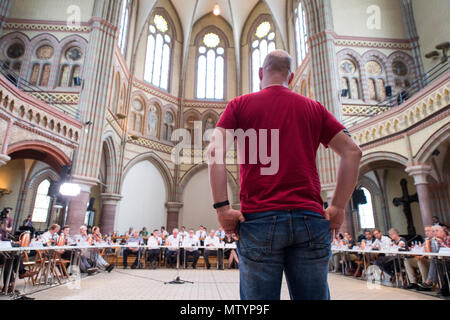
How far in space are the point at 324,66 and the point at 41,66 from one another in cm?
1312

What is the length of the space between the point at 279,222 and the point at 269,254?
13cm

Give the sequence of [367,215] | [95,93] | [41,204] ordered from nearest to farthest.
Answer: [95,93], [367,215], [41,204]

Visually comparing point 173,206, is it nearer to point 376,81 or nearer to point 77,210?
point 77,210

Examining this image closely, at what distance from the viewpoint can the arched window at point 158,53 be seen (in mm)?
A: 19484

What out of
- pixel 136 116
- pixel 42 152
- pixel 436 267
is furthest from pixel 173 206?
pixel 436 267

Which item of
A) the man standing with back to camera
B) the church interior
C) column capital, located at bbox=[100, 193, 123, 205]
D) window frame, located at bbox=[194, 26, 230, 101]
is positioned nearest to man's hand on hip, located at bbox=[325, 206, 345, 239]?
the man standing with back to camera

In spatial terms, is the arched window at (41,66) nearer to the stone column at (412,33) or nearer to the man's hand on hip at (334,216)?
the man's hand on hip at (334,216)

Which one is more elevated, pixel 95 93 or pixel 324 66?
pixel 324 66

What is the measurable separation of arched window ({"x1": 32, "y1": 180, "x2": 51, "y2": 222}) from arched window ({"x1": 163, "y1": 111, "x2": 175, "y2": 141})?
24.2 ft

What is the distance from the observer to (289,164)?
A: 4.26ft

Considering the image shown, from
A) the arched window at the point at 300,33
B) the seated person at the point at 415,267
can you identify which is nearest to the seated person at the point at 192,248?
the seated person at the point at 415,267

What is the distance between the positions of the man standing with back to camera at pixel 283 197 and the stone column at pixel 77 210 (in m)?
11.9

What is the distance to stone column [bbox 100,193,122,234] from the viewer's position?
50.5 feet

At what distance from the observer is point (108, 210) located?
15602mm
